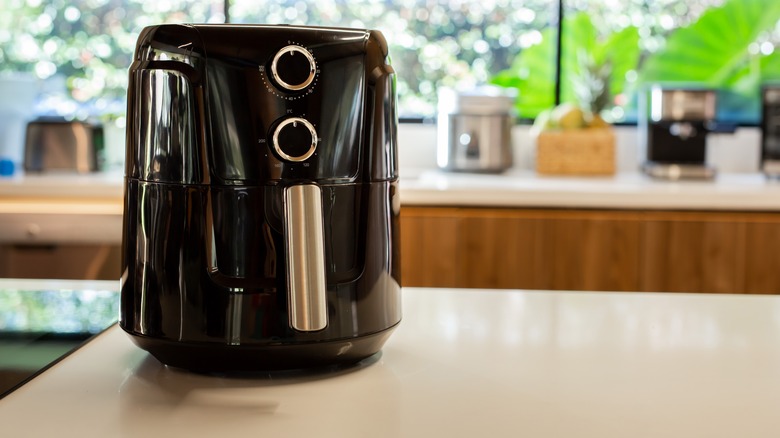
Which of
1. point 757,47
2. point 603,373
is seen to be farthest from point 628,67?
point 603,373

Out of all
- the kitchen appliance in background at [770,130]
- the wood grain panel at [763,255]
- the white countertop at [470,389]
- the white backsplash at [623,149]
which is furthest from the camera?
the white backsplash at [623,149]

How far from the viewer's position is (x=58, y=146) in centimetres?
272

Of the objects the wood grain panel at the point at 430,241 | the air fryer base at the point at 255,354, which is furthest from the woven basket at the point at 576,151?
the air fryer base at the point at 255,354

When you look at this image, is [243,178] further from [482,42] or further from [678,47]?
[678,47]

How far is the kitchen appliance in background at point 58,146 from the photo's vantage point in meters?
2.71

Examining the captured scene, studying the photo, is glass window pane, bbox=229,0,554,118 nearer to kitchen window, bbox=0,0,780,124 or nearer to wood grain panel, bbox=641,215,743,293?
kitchen window, bbox=0,0,780,124

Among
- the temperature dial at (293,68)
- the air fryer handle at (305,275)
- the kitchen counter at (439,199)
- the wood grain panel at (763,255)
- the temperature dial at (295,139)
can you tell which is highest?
the temperature dial at (293,68)

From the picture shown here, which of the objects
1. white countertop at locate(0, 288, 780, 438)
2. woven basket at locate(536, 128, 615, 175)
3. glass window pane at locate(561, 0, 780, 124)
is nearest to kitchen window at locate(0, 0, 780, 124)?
glass window pane at locate(561, 0, 780, 124)

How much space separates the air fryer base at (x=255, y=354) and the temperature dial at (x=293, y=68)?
167 mm

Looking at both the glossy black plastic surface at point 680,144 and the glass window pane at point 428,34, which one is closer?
the glossy black plastic surface at point 680,144

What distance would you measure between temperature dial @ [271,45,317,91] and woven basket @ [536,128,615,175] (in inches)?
87.3

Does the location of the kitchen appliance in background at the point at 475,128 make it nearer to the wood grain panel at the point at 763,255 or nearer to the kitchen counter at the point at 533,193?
the kitchen counter at the point at 533,193

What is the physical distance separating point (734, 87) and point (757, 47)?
147mm

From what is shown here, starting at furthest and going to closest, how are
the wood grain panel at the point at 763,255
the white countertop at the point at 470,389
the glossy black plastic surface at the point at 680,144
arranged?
the glossy black plastic surface at the point at 680,144 < the wood grain panel at the point at 763,255 < the white countertop at the point at 470,389
